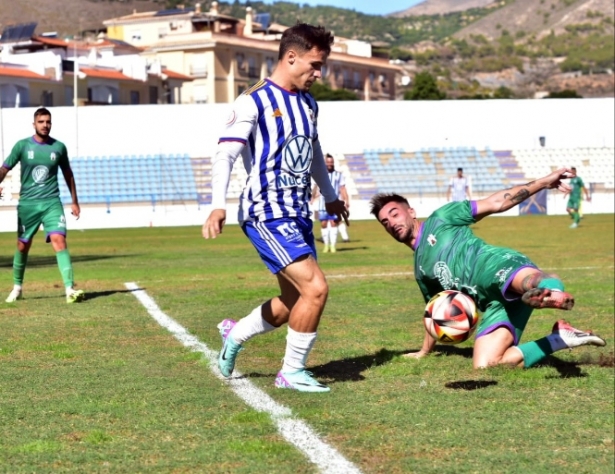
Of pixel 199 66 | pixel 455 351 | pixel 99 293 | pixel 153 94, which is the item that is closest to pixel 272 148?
pixel 455 351

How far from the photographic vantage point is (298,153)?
22.1ft

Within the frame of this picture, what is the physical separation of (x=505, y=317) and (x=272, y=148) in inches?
82.5

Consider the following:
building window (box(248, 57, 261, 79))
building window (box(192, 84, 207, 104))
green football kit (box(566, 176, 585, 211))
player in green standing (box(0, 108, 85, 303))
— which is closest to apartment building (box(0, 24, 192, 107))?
building window (box(192, 84, 207, 104))

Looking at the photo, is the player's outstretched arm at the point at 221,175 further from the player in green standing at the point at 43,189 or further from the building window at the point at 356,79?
the building window at the point at 356,79

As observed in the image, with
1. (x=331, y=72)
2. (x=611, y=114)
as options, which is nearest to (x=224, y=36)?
(x=331, y=72)

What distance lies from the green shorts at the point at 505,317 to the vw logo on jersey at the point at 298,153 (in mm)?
1755

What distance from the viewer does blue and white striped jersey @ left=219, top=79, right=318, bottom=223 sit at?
6621 mm

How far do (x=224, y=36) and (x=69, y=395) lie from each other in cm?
8808

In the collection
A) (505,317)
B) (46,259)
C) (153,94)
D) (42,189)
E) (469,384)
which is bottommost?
(46,259)

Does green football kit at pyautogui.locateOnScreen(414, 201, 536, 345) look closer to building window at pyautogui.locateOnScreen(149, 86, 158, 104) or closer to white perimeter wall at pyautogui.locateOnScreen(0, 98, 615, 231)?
white perimeter wall at pyautogui.locateOnScreen(0, 98, 615, 231)

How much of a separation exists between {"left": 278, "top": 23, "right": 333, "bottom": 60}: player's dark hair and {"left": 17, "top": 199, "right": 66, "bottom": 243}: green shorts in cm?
662

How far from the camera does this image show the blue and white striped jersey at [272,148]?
6.62 m

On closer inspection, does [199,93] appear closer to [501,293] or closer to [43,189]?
[43,189]

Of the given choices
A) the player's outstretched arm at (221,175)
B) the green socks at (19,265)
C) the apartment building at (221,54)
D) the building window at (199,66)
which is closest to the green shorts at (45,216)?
the green socks at (19,265)
